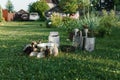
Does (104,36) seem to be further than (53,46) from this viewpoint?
Yes

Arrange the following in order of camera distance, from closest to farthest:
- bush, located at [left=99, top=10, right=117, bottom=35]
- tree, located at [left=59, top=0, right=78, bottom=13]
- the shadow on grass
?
the shadow on grass → bush, located at [left=99, top=10, right=117, bottom=35] → tree, located at [left=59, top=0, right=78, bottom=13]

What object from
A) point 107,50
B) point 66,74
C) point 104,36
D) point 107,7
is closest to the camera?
point 66,74

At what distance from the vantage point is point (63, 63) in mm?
9734

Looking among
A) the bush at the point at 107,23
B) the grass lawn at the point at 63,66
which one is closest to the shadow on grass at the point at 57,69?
the grass lawn at the point at 63,66

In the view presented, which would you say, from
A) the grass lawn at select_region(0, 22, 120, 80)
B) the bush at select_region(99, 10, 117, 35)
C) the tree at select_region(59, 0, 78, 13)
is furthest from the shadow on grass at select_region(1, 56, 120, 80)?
the tree at select_region(59, 0, 78, 13)

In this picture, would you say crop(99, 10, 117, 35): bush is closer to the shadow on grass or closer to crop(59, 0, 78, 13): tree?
the shadow on grass

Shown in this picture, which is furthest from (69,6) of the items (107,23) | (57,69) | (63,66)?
(57,69)

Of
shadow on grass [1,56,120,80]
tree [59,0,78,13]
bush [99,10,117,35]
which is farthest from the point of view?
tree [59,0,78,13]

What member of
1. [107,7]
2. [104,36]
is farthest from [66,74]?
[107,7]

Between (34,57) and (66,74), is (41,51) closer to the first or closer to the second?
(34,57)

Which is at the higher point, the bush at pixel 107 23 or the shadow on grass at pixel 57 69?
the bush at pixel 107 23

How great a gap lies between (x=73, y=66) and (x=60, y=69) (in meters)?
0.53

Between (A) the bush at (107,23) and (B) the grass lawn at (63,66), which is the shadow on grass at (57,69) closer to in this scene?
(B) the grass lawn at (63,66)

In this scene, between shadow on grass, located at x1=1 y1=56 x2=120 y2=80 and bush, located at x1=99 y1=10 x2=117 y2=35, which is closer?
shadow on grass, located at x1=1 y1=56 x2=120 y2=80
